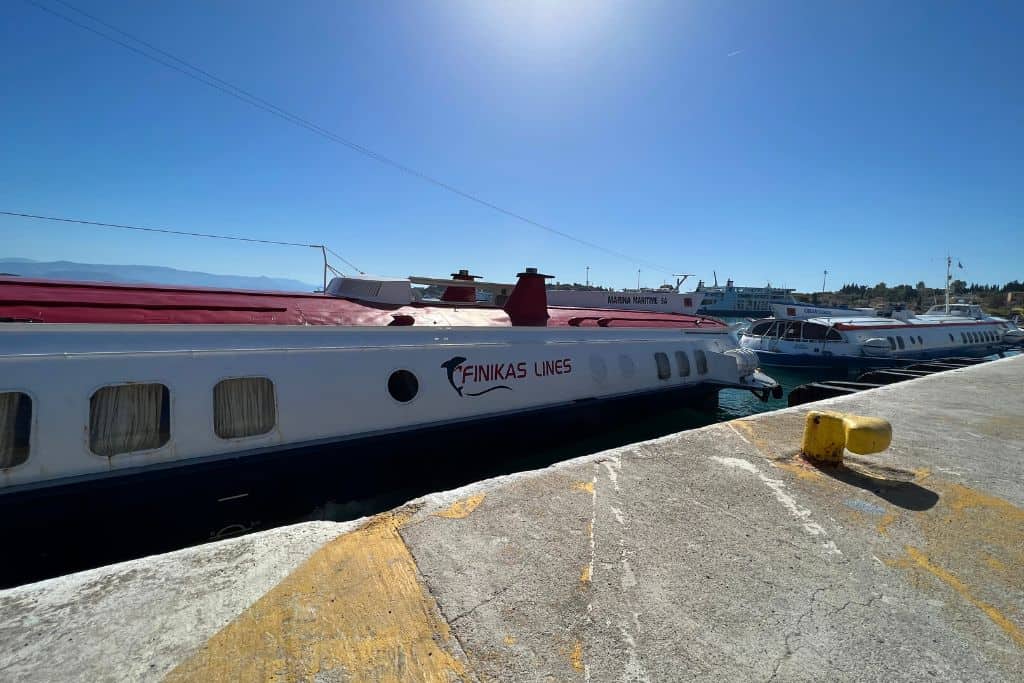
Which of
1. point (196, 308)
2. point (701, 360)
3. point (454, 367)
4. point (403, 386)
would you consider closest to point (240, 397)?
point (196, 308)

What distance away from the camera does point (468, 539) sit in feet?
9.78

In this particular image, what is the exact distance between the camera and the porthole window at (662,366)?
1127 centimetres

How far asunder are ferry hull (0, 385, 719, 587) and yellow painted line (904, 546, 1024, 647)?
5.74m

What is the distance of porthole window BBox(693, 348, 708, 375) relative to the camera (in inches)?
485

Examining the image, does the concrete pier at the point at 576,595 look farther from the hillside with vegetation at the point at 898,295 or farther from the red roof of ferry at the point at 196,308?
the hillside with vegetation at the point at 898,295

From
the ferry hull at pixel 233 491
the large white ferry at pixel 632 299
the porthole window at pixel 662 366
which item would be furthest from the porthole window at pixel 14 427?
the large white ferry at pixel 632 299

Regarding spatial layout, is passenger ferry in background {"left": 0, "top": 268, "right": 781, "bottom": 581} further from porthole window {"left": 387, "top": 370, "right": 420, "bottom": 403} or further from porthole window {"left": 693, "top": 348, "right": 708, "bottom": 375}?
porthole window {"left": 693, "top": 348, "right": 708, "bottom": 375}

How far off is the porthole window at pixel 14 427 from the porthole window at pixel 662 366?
10.7 m

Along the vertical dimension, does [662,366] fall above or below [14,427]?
below

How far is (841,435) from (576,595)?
3.42 metres

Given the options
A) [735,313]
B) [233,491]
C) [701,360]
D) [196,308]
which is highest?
[735,313]

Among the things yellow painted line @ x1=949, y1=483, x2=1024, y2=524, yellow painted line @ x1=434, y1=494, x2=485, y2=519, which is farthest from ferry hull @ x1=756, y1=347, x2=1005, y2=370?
yellow painted line @ x1=434, y1=494, x2=485, y2=519

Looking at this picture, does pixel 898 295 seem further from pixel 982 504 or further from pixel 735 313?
pixel 982 504

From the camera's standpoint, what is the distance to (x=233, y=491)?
5.51m
